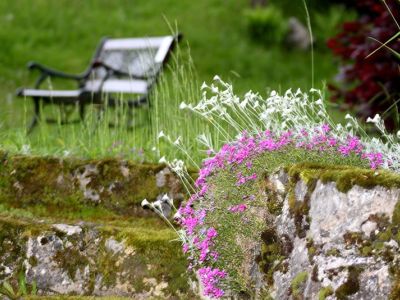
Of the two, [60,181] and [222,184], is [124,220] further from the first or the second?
[222,184]

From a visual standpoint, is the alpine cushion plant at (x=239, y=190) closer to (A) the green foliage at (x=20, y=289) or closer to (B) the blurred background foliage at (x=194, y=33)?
(A) the green foliage at (x=20, y=289)

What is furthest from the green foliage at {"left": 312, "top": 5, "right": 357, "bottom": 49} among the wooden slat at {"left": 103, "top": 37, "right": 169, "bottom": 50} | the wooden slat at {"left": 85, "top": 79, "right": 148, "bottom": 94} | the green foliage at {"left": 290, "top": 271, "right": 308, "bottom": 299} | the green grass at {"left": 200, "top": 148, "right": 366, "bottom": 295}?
the green foliage at {"left": 290, "top": 271, "right": 308, "bottom": 299}

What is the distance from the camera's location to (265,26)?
15852 mm

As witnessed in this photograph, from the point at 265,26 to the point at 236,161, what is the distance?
40.2ft

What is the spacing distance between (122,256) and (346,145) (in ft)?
3.81

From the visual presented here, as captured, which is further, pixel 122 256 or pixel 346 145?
pixel 122 256

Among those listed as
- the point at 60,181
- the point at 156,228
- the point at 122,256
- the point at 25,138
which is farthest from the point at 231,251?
the point at 25,138

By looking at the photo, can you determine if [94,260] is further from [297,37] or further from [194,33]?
[297,37]

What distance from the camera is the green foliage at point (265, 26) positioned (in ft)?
51.5

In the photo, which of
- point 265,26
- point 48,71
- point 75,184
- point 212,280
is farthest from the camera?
point 265,26

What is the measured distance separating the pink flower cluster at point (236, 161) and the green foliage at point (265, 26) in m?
11.9

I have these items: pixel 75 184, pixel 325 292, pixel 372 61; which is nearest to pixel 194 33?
pixel 372 61

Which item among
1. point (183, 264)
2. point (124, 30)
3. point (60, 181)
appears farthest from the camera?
point (124, 30)

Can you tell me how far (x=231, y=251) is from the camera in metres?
3.69
